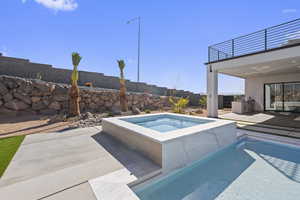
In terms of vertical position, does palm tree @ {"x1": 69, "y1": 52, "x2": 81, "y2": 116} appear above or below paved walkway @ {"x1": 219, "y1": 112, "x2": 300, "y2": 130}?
above

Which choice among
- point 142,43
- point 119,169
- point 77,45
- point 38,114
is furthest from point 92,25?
point 119,169

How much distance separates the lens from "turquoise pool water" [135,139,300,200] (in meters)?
2.27

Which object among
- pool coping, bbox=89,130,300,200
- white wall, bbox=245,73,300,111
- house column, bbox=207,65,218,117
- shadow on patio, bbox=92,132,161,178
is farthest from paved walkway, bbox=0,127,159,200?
white wall, bbox=245,73,300,111

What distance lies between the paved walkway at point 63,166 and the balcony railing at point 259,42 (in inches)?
327

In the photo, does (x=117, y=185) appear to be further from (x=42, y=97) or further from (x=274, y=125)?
(x=42, y=97)

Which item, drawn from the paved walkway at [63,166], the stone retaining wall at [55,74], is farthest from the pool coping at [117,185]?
the stone retaining wall at [55,74]

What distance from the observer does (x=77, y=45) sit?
9.96m

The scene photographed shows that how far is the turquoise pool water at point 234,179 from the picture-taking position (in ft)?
7.45

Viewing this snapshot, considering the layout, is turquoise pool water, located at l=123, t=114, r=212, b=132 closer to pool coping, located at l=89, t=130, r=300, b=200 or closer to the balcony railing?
pool coping, located at l=89, t=130, r=300, b=200

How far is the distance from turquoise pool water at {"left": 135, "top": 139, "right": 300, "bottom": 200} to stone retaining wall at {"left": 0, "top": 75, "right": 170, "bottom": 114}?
9635mm

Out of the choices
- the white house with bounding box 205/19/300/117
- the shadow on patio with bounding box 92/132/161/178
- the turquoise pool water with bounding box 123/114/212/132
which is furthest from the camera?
the white house with bounding box 205/19/300/117

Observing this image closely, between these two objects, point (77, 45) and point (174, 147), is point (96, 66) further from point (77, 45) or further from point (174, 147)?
point (174, 147)

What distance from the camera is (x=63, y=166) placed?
2699 millimetres

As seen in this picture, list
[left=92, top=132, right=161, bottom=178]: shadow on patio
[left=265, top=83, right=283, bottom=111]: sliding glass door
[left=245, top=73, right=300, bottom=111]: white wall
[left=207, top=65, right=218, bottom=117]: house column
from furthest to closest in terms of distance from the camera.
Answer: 1. [left=265, top=83, right=283, bottom=111]: sliding glass door
2. [left=245, top=73, right=300, bottom=111]: white wall
3. [left=207, top=65, right=218, bottom=117]: house column
4. [left=92, top=132, right=161, bottom=178]: shadow on patio
